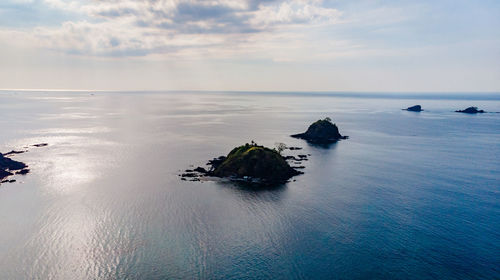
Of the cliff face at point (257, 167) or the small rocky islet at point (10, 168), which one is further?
the cliff face at point (257, 167)

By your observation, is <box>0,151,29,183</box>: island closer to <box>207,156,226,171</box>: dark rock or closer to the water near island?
the water near island

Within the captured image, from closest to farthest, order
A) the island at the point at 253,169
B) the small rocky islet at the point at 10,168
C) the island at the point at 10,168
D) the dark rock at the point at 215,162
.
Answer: the island at the point at 253,169 < the small rocky islet at the point at 10,168 < the island at the point at 10,168 < the dark rock at the point at 215,162

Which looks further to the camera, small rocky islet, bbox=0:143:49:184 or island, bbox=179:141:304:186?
small rocky islet, bbox=0:143:49:184

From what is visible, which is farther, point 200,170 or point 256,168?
point 200,170

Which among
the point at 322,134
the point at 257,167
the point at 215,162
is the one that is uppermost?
the point at 322,134

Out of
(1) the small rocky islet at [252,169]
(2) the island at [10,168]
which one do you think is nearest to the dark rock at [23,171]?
(2) the island at [10,168]

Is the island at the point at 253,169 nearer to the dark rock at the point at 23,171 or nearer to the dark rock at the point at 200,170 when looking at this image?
the dark rock at the point at 200,170

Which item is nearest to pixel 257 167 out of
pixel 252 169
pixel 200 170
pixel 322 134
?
pixel 252 169

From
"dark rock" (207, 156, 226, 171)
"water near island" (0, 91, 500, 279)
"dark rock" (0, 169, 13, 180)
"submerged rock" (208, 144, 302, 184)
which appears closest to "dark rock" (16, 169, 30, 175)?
"water near island" (0, 91, 500, 279)

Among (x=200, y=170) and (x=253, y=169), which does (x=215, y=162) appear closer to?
(x=200, y=170)
